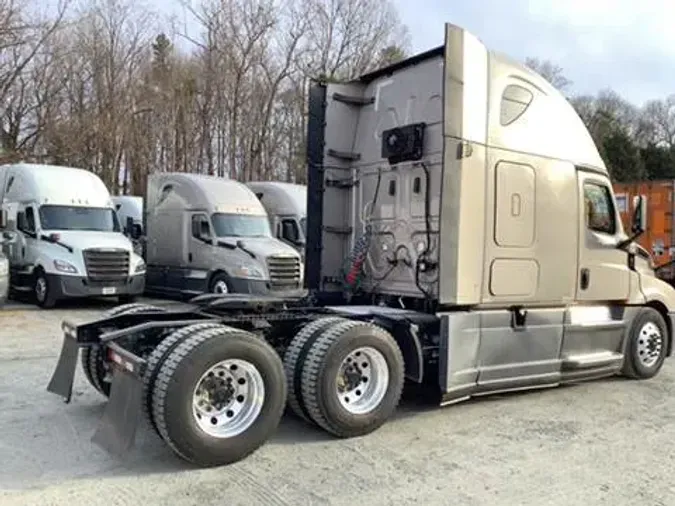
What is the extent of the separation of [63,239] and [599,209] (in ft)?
37.9

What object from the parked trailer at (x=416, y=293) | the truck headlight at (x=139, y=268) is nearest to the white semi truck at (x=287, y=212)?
the truck headlight at (x=139, y=268)

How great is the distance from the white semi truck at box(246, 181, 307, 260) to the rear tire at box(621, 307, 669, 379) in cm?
1141

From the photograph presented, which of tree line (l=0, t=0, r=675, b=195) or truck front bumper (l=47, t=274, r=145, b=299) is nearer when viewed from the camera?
truck front bumper (l=47, t=274, r=145, b=299)

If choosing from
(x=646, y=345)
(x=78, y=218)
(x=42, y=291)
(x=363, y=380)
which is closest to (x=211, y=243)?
(x=78, y=218)

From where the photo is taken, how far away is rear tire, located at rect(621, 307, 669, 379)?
324 inches

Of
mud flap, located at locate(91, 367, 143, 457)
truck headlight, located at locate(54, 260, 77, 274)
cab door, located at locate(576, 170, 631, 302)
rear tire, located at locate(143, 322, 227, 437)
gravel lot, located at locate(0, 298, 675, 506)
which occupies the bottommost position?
gravel lot, located at locate(0, 298, 675, 506)

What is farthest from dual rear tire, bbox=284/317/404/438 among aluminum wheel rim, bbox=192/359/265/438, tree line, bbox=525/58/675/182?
tree line, bbox=525/58/675/182

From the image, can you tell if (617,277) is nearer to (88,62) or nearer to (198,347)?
(198,347)

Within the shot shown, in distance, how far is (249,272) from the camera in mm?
15234

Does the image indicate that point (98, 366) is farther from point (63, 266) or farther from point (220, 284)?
point (220, 284)

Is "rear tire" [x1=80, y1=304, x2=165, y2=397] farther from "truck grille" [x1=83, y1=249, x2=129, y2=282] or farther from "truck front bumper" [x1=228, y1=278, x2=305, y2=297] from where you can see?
"truck grille" [x1=83, y1=249, x2=129, y2=282]

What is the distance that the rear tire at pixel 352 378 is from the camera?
556 centimetres

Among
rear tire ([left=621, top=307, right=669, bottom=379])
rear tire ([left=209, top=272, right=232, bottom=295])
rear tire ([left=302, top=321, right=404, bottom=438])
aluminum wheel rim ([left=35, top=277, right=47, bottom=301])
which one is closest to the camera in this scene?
rear tire ([left=302, top=321, right=404, bottom=438])

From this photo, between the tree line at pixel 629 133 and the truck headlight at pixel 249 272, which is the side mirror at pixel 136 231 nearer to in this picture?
the truck headlight at pixel 249 272
